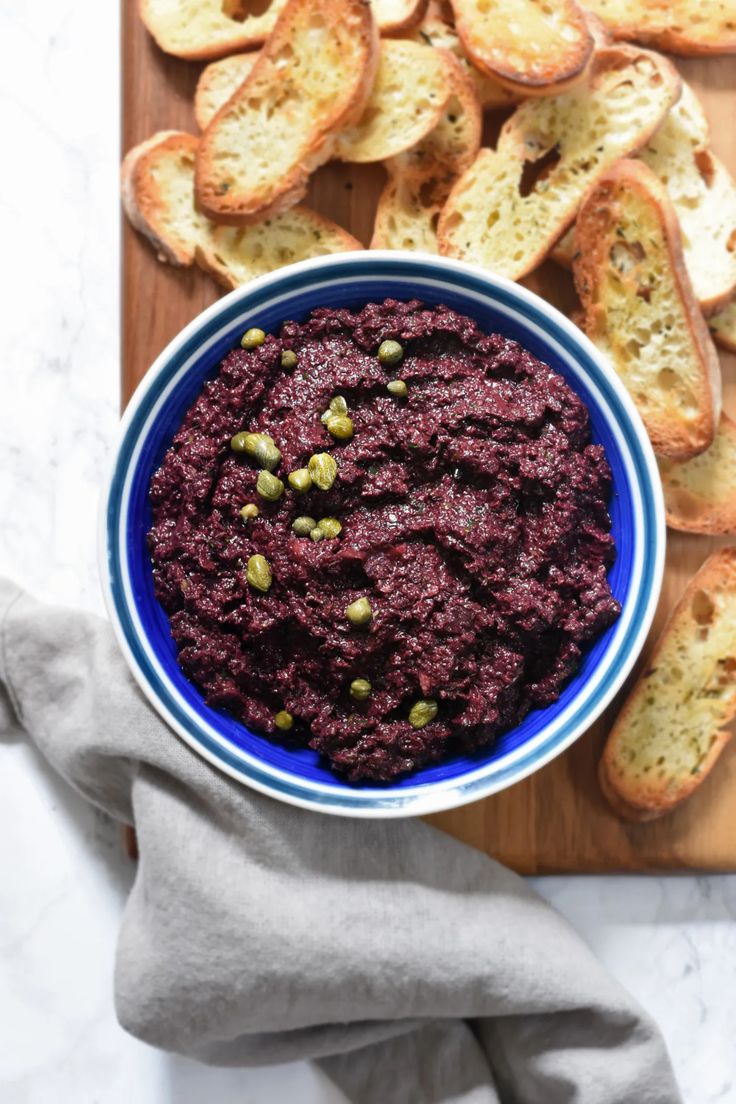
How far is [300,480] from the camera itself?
278 centimetres

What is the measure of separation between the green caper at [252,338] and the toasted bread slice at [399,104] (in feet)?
2.67

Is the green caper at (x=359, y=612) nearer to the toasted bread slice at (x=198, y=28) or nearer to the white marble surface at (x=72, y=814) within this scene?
the white marble surface at (x=72, y=814)

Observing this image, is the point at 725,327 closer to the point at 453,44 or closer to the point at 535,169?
the point at 535,169

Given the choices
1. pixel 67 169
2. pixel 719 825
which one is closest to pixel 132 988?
pixel 719 825

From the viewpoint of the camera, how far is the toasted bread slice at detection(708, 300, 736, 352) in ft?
11.4

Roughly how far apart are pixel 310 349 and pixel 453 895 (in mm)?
1716

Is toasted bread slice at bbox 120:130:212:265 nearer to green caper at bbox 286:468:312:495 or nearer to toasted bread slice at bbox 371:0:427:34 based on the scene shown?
toasted bread slice at bbox 371:0:427:34

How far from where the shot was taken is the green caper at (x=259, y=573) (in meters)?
2.80

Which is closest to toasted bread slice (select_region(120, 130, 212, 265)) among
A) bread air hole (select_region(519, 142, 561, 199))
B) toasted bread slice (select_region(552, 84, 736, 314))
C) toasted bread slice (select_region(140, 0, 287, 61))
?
toasted bread slice (select_region(140, 0, 287, 61))

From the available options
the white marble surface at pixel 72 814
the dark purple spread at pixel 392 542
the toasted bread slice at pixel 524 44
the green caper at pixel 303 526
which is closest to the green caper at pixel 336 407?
the dark purple spread at pixel 392 542

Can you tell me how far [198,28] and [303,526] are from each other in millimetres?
1797

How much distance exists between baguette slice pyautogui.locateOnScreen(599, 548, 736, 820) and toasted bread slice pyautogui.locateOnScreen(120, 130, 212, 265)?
6.56ft

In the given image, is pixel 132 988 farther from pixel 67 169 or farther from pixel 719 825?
pixel 67 169

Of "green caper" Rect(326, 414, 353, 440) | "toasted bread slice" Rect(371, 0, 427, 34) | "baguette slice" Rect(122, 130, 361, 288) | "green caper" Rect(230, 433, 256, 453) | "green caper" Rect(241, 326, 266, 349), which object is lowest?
"green caper" Rect(230, 433, 256, 453)
